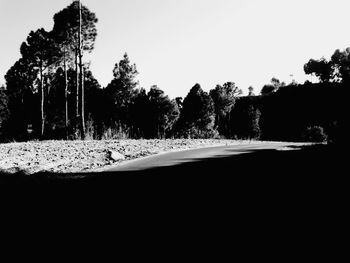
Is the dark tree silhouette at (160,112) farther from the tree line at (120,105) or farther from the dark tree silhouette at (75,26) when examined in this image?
the dark tree silhouette at (75,26)

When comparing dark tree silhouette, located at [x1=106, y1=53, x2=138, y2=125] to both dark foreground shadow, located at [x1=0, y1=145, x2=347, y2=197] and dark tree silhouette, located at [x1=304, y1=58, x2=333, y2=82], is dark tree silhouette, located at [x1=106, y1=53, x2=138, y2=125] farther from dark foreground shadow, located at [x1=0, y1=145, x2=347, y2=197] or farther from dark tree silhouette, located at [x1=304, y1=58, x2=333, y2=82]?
dark tree silhouette, located at [x1=304, y1=58, x2=333, y2=82]

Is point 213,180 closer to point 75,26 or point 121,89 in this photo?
point 75,26

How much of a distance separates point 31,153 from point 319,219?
1050 cm

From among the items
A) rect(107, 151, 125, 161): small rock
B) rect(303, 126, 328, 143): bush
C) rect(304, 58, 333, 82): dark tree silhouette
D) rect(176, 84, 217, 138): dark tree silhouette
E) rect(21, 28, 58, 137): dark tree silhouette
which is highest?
rect(304, 58, 333, 82): dark tree silhouette

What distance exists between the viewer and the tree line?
30344 millimetres

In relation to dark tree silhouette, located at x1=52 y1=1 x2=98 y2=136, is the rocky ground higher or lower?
lower

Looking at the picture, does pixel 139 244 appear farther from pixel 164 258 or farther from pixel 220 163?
pixel 220 163

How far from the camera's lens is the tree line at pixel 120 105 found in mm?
30344

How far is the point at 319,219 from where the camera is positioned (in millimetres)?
4812

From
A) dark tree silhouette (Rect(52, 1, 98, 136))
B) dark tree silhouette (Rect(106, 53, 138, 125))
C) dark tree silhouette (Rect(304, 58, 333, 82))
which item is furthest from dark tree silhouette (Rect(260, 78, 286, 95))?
dark tree silhouette (Rect(52, 1, 98, 136))

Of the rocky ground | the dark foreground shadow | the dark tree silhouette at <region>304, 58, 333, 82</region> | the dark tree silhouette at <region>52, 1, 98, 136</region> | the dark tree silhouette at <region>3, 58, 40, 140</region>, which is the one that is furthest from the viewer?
the dark tree silhouette at <region>304, 58, 333, 82</region>

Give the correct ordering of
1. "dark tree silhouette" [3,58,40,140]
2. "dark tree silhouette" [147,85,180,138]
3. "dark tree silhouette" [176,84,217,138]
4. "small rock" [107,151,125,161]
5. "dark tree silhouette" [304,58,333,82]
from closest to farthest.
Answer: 1. "small rock" [107,151,125,161]
2. "dark tree silhouette" [147,85,180,138]
3. "dark tree silhouette" [176,84,217,138]
4. "dark tree silhouette" [3,58,40,140]
5. "dark tree silhouette" [304,58,333,82]

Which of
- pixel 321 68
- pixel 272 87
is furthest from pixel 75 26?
pixel 321 68

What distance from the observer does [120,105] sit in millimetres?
42875
